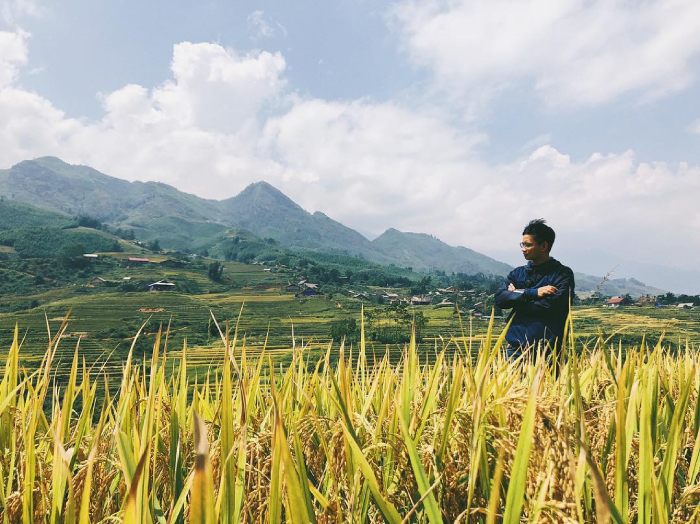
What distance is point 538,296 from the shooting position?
3.31m

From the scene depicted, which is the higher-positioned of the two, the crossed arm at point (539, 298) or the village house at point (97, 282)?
the crossed arm at point (539, 298)

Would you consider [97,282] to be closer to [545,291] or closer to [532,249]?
[532,249]

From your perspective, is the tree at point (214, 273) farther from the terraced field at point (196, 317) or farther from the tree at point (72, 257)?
the tree at point (72, 257)

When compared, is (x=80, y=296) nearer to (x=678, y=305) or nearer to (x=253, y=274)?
(x=253, y=274)

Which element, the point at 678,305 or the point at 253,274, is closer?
the point at 678,305

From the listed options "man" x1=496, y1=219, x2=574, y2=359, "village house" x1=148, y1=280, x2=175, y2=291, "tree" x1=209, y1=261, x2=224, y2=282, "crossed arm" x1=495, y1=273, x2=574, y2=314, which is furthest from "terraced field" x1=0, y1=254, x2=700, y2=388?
"crossed arm" x1=495, y1=273, x2=574, y2=314

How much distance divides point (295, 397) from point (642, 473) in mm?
1578

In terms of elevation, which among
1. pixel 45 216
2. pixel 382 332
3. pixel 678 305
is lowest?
pixel 382 332

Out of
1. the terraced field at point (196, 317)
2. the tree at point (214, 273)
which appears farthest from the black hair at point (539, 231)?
the tree at point (214, 273)

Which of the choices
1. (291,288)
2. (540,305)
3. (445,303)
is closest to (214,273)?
(291,288)

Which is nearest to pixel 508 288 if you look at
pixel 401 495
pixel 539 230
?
pixel 539 230

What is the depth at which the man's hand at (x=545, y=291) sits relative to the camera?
126 inches

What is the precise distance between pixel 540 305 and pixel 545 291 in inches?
7.6

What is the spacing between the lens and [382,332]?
2852 inches
